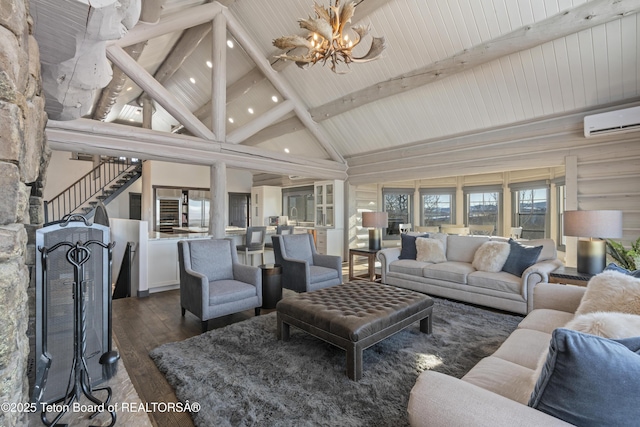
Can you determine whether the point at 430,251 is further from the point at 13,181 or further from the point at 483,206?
the point at 13,181

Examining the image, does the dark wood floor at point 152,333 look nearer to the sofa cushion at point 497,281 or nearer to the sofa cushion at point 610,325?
the sofa cushion at point 610,325

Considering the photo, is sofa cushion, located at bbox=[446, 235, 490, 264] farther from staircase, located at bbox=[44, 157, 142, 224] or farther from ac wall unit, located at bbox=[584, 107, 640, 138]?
staircase, located at bbox=[44, 157, 142, 224]

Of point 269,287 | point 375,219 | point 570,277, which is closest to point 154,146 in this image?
point 269,287

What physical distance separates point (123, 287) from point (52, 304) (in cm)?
347

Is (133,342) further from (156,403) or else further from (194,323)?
(156,403)

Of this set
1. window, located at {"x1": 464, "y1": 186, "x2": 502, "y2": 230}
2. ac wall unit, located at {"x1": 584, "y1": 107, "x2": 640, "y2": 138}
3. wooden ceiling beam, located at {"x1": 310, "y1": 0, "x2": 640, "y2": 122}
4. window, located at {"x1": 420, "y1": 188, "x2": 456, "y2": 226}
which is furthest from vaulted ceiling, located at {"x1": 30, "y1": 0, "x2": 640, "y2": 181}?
window, located at {"x1": 464, "y1": 186, "x2": 502, "y2": 230}

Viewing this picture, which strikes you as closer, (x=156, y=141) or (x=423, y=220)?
(x=156, y=141)

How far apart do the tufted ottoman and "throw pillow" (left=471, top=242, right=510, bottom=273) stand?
1562 mm

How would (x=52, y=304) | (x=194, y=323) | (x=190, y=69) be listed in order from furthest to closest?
(x=190, y=69) < (x=194, y=323) < (x=52, y=304)

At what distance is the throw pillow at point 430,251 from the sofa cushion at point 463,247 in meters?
0.13

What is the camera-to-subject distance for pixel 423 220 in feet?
28.4

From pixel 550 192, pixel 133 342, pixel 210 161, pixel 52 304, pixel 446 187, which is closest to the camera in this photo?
pixel 52 304

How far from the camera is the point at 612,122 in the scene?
3.89 meters

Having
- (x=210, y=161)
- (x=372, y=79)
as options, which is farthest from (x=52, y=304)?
(x=372, y=79)
